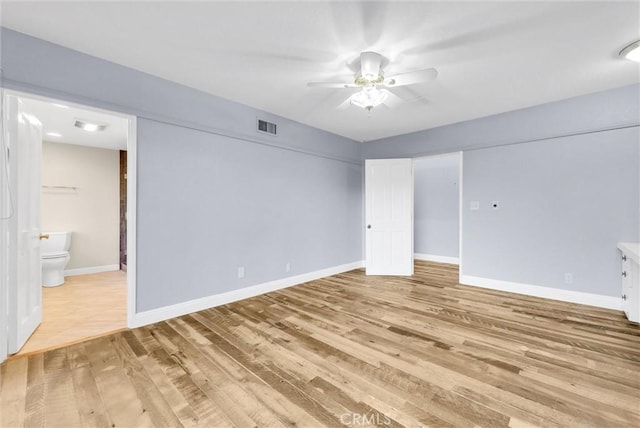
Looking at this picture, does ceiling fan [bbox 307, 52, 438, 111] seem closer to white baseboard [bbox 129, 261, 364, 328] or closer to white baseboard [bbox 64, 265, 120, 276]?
white baseboard [bbox 129, 261, 364, 328]

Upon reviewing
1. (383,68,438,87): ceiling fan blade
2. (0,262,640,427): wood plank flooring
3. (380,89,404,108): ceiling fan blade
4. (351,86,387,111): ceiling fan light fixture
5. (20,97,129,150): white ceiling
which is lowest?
(0,262,640,427): wood plank flooring

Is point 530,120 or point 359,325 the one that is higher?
point 530,120

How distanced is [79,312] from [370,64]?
13.8 feet

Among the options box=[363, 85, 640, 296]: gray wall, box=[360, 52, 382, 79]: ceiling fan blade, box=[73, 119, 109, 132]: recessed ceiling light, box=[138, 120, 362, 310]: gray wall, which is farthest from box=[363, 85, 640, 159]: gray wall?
box=[73, 119, 109, 132]: recessed ceiling light

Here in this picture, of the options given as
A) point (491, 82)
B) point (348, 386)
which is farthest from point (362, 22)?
point (348, 386)

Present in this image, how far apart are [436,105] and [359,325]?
3.02 m

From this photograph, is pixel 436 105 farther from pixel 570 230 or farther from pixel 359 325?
pixel 359 325

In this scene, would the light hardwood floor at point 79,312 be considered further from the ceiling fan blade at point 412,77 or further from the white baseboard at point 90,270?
the ceiling fan blade at point 412,77

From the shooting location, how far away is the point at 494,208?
4152 mm

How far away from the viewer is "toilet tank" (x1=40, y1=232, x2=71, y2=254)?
449cm

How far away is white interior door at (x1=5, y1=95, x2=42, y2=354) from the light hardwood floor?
0.14m

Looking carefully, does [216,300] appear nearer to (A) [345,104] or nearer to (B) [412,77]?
(A) [345,104]

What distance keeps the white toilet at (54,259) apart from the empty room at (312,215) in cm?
3

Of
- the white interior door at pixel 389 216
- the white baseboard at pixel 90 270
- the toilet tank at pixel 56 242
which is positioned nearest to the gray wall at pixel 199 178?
the white interior door at pixel 389 216
